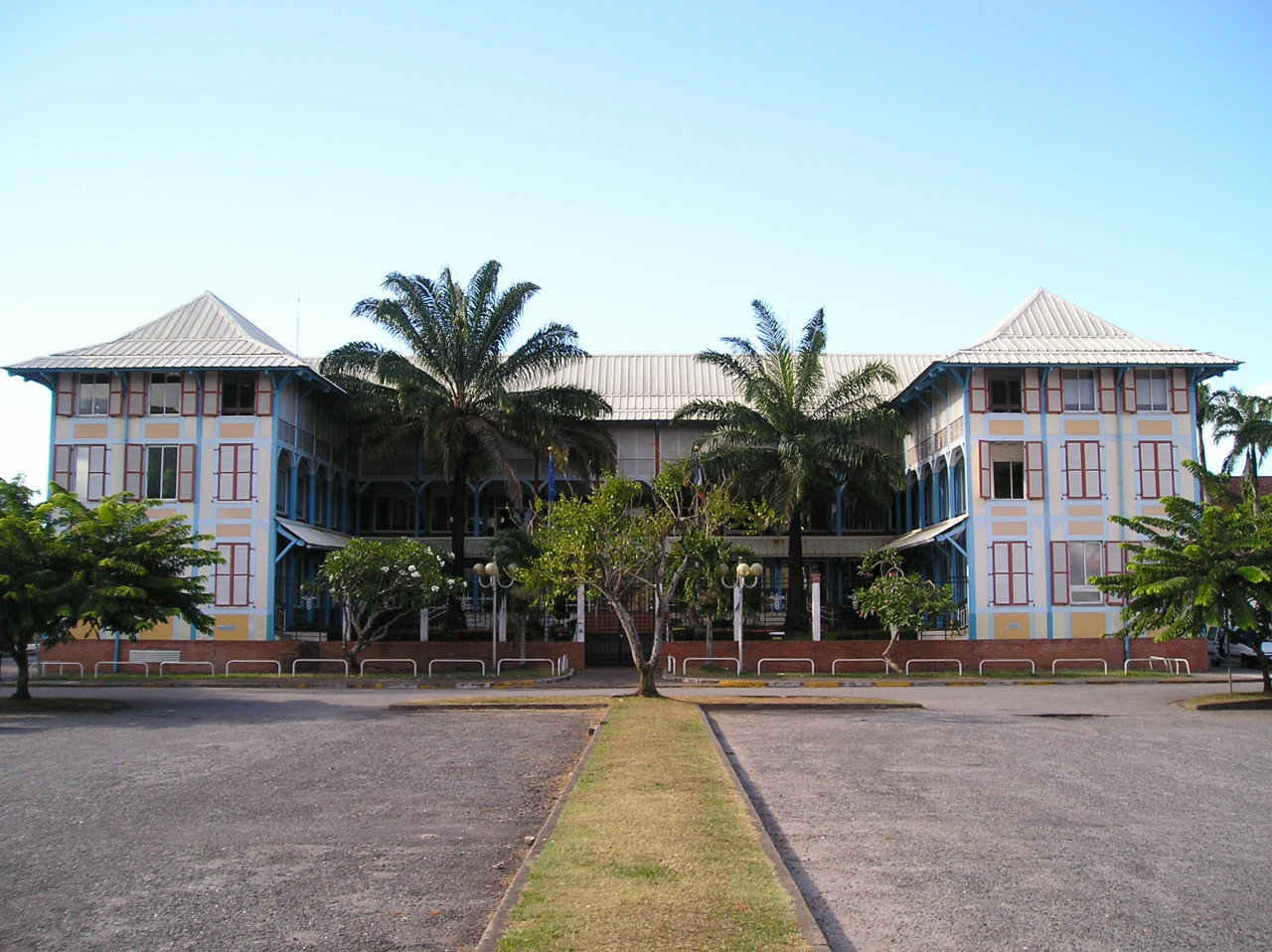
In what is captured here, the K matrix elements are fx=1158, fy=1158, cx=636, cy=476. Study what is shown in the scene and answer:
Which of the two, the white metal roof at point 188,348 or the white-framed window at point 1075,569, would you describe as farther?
the white metal roof at point 188,348


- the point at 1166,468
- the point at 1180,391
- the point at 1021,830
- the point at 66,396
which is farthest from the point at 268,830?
the point at 1180,391

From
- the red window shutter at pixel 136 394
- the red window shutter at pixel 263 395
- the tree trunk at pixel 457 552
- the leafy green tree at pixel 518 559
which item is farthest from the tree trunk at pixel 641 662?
the red window shutter at pixel 136 394

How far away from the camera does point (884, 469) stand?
3484 cm

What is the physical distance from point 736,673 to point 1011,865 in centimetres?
2260

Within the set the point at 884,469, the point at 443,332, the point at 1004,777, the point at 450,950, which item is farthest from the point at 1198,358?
the point at 450,950

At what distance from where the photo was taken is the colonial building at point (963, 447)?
112ft

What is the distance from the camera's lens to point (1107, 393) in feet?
115

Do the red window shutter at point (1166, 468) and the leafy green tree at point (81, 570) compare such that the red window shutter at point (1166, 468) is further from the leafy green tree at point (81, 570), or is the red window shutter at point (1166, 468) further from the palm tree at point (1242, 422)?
the leafy green tree at point (81, 570)

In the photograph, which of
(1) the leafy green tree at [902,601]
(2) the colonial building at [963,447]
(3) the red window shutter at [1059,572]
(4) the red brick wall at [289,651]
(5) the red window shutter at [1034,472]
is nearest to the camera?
(1) the leafy green tree at [902,601]

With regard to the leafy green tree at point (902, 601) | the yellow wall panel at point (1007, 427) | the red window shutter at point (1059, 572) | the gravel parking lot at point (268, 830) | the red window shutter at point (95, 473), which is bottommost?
the gravel parking lot at point (268, 830)

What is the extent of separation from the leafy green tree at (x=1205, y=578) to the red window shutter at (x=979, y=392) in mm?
12676

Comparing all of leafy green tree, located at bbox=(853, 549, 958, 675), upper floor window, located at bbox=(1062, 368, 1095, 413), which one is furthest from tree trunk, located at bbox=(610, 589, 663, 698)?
upper floor window, located at bbox=(1062, 368, 1095, 413)

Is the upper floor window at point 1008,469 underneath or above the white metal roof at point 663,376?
underneath

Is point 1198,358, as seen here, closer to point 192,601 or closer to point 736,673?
point 736,673
